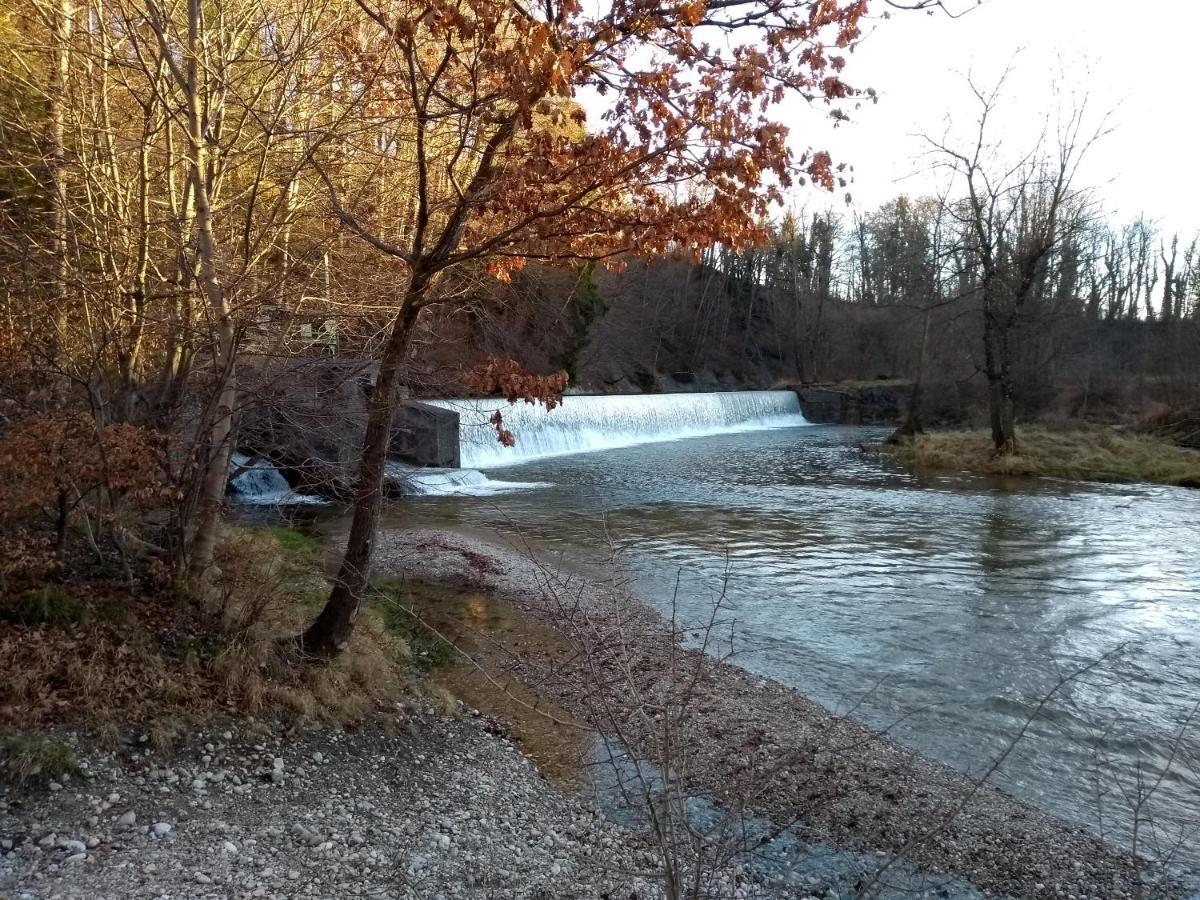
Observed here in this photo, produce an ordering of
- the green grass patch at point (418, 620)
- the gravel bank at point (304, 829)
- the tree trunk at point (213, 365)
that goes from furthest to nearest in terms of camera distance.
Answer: the green grass patch at point (418, 620) → the tree trunk at point (213, 365) → the gravel bank at point (304, 829)

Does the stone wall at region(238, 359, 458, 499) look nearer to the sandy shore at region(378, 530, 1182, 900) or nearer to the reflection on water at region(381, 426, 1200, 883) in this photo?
the sandy shore at region(378, 530, 1182, 900)

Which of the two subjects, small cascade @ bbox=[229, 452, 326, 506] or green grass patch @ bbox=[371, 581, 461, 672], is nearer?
green grass patch @ bbox=[371, 581, 461, 672]

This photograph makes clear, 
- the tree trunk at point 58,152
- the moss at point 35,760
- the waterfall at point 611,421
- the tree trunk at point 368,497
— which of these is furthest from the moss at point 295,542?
the moss at point 35,760

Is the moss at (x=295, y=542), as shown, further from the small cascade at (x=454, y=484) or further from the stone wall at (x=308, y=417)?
the small cascade at (x=454, y=484)

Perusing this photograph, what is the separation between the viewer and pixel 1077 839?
4.37m

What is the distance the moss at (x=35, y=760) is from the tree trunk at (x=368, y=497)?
1604 millimetres

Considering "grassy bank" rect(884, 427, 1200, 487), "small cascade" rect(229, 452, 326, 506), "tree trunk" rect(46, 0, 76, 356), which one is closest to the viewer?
"tree trunk" rect(46, 0, 76, 356)

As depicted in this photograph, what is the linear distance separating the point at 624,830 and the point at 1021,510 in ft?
42.8

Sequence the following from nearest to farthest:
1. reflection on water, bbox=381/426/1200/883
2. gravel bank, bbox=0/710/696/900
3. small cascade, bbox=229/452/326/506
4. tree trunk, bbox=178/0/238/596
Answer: gravel bank, bbox=0/710/696/900 < tree trunk, bbox=178/0/238/596 < reflection on water, bbox=381/426/1200/883 < small cascade, bbox=229/452/326/506

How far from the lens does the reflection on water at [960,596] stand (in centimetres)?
550

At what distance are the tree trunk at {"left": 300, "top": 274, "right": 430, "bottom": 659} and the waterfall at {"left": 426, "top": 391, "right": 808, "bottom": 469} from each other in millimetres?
8591

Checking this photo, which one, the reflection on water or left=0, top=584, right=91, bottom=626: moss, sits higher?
left=0, top=584, right=91, bottom=626: moss

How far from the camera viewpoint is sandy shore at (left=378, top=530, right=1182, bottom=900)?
154 inches

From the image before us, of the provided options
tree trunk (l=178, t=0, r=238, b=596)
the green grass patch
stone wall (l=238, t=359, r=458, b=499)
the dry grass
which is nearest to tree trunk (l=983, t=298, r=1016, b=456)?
the green grass patch
